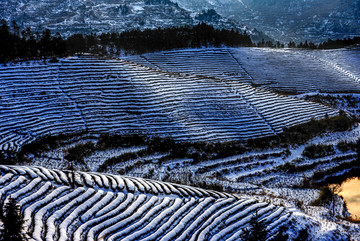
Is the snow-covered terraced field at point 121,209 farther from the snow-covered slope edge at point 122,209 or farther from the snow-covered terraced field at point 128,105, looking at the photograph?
the snow-covered terraced field at point 128,105

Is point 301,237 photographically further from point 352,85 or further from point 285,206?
point 352,85

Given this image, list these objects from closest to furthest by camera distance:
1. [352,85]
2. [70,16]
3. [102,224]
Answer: [102,224]
[352,85]
[70,16]

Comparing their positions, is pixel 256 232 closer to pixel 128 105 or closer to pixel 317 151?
pixel 317 151

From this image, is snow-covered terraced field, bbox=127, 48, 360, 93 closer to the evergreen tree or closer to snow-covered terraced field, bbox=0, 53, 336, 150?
snow-covered terraced field, bbox=0, 53, 336, 150

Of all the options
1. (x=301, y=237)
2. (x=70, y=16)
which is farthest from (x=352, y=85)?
(x=70, y=16)

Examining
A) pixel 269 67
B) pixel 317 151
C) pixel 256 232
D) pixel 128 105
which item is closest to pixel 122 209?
pixel 256 232

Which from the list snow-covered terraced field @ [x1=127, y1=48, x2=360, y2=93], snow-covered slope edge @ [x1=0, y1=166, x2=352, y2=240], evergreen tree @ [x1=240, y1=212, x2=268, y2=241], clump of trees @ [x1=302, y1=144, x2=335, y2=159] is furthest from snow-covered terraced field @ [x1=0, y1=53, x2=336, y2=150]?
evergreen tree @ [x1=240, y1=212, x2=268, y2=241]
